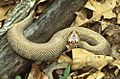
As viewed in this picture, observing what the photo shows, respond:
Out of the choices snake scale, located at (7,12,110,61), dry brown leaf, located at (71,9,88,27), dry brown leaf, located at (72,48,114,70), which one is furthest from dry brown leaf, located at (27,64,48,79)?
dry brown leaf, located at (71,9,88,27)

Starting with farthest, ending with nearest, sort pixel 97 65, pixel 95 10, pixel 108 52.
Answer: pixel 95 10
pixel 108 52
pixel 97 65

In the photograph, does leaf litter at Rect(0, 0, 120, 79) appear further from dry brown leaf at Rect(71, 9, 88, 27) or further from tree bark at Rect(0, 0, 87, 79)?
tree bark at Rect(0, 0, 87, 79)

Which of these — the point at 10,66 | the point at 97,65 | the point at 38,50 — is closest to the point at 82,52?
the point at 97,65

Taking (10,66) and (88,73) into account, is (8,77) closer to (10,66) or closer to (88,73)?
(10,66)

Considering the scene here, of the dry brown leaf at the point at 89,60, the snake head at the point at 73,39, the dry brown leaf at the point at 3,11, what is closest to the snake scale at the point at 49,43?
the snake head at the point at 73,39

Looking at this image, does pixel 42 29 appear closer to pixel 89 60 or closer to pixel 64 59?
pixel 64 59
